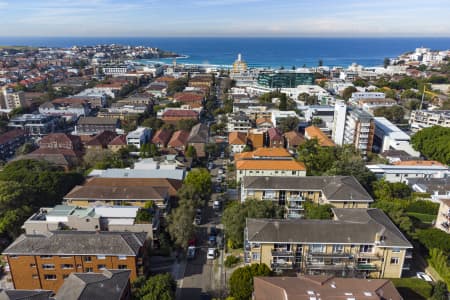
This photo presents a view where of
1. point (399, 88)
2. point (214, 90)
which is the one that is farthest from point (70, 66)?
point (399, 88)

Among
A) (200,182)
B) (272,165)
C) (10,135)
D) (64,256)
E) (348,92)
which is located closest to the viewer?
(64,256)

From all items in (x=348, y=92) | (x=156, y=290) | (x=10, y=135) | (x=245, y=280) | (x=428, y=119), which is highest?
(x=348, y=92)

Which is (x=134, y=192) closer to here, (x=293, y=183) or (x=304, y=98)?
(x=293, y=183)

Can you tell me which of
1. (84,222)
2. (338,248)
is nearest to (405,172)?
(338,248)

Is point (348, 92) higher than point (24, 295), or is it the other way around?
point (348, 92)

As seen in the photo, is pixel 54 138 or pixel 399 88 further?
pixel 399 88

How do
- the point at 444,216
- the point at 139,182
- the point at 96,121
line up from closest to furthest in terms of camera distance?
the point at 444,216, the point at 139,182, the point at 96,121

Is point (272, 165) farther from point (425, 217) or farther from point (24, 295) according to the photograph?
Result: point (24, 295)

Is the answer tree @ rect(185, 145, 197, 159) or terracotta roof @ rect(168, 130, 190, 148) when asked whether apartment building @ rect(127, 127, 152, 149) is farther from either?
tree @ rect(185, 145, 197, 159)
